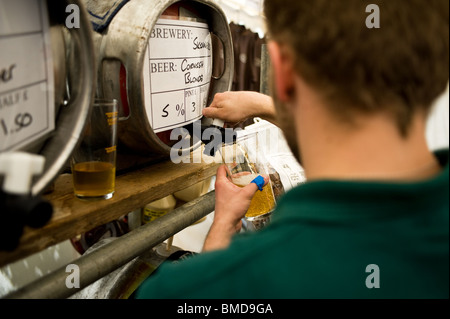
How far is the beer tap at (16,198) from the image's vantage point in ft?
2.02

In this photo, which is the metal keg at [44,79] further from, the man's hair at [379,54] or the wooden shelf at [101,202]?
the man's hair at [379,54]

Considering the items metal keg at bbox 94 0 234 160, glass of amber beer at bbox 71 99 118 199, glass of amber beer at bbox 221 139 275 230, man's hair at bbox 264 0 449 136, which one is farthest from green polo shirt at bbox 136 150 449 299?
glass of amber beer at bbox 221 139 275 230

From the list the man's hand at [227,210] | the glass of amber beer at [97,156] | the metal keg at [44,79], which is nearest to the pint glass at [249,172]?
the man's hand at [227,210]

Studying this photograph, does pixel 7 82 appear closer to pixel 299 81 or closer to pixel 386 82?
pixel 299 81

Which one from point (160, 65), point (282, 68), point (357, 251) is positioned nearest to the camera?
point (357, 251)

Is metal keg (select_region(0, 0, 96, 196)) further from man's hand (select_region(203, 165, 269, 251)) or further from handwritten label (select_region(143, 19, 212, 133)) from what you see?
man's hand (select_region(203, 165, 269, 251))

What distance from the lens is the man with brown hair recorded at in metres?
0.56

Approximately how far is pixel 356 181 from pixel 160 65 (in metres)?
0.64

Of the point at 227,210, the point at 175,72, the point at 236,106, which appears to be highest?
the point at 175,72

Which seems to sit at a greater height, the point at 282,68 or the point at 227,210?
the point at 282,68

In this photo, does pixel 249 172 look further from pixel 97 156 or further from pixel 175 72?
pixel 97 156

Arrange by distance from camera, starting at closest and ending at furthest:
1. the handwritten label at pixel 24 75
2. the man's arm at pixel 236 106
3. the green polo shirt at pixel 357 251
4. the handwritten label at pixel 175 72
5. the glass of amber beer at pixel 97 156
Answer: the green polo shirt at pixel 357 251
the handwritten label at pixel 24 75
the glass of amber beer at pixel 97 156
the handwritten label at pixel 175 72
the man's arm at pixel 236 106

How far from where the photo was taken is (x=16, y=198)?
2.03 ft

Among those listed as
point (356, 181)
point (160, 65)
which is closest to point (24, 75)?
point (160, 65)
